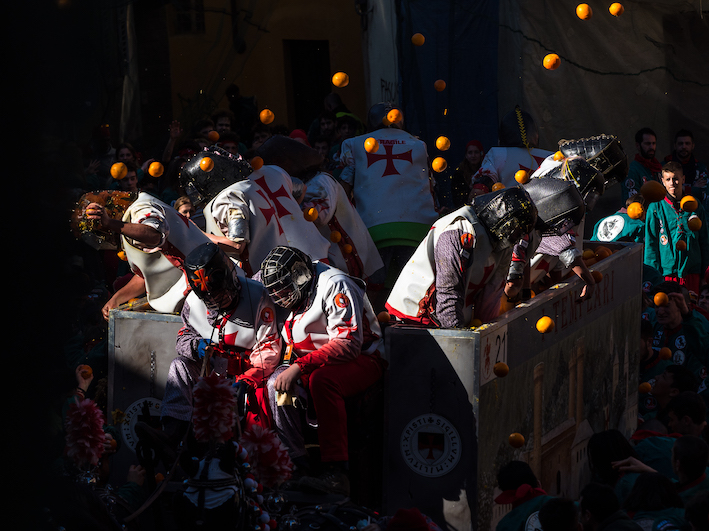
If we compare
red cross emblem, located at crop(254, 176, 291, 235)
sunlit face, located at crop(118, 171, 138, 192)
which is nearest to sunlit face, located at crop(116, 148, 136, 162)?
sunlit face, located at crop(118, 171, 138, 192)

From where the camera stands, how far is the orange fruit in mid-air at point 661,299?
24.3 feet

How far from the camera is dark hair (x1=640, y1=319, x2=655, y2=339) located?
7.69 metres

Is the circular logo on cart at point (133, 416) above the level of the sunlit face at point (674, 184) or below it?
below

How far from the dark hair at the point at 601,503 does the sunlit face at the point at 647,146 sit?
633cm

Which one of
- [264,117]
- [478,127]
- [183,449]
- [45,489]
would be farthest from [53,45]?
[478,127]

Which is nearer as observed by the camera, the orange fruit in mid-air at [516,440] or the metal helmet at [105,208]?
the metal helmet at [105,208]

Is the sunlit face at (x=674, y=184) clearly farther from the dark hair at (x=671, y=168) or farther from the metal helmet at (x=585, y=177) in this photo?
the metal helmet at (x=585, y=177)

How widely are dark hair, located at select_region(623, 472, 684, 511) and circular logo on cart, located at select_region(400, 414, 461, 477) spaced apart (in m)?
0.92

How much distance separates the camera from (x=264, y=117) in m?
7.93

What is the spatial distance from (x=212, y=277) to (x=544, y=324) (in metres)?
2.06

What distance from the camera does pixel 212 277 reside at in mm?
4797

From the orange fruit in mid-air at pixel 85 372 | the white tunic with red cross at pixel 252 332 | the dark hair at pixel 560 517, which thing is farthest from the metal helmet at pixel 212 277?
the dark hair at pixel 560 517

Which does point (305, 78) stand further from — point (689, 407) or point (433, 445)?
point (433, 445)

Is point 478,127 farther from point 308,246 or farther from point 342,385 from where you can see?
point 342,385
